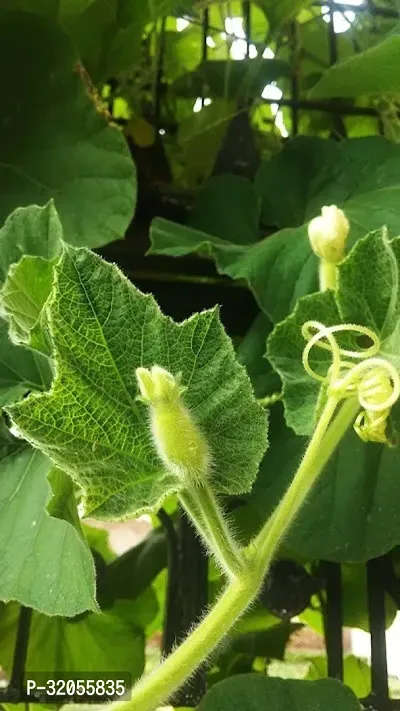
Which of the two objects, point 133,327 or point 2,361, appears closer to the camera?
point 133,327

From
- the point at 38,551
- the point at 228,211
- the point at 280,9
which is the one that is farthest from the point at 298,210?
the point at 38,551

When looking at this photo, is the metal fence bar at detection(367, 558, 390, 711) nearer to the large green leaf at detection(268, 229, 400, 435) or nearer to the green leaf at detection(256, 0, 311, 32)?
the large green leaf at detection(268, 229, 400, 435)

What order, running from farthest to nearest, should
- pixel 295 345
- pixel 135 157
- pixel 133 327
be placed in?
pixel 135 157, pixel 295 345, pixel 133 327

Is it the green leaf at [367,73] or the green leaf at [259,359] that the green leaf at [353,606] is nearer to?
the green leaf at [259,359]

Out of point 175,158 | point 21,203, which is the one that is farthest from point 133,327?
point 175,158

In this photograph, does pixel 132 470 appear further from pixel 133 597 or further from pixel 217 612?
pixel 133 597

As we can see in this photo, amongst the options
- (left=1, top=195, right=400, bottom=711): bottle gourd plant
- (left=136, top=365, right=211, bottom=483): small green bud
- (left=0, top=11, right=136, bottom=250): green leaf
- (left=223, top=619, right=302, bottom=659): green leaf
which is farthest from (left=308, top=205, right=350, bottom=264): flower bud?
(left=223, top=619, right=302, bottom=659): green leaf
